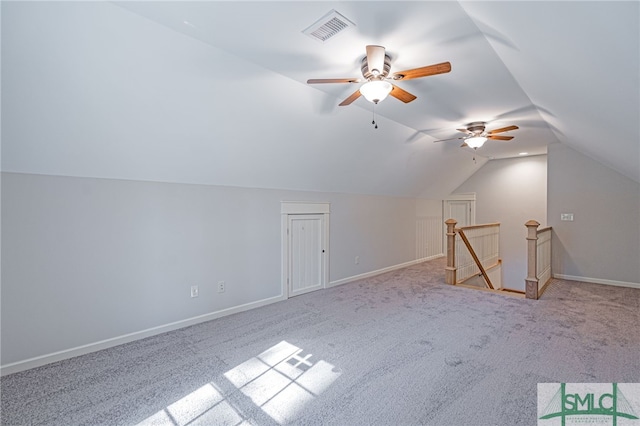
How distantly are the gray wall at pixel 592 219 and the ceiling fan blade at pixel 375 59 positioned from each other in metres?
5.20

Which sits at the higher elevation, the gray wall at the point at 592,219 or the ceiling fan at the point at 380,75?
the ceiling fan at the point at 380,75

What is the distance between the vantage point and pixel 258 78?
9.23 ft

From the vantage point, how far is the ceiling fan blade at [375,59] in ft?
7.06

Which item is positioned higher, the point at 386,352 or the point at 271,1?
the point at 271,1

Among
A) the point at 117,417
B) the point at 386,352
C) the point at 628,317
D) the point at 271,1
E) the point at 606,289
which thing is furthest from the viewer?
the point at 606,289

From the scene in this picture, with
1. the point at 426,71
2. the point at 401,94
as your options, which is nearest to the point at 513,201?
the point at 401,94

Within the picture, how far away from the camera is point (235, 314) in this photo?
12.6 feet

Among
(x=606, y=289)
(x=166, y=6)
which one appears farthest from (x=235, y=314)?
(x=606, y=289)

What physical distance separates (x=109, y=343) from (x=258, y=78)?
2944mm

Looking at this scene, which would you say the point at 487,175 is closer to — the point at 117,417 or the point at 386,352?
the point at 386,352

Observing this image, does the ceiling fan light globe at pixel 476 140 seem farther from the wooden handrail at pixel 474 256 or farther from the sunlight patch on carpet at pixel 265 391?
the sunlight patch on carpet at pixel 265 391

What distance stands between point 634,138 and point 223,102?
395cm

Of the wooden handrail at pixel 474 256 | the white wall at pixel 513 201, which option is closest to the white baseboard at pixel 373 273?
the wooden handrail at pixel 474 256

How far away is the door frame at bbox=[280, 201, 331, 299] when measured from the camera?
4457 millimetres
